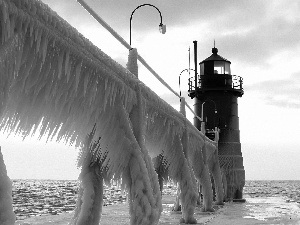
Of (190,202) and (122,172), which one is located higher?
(122,172)

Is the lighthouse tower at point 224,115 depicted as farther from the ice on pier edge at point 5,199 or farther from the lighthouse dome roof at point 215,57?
the ice on pier edge at point 5,199

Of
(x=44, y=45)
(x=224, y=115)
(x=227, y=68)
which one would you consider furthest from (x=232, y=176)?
(x=44, y=45)

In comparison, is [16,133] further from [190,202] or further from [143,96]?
[190,202]

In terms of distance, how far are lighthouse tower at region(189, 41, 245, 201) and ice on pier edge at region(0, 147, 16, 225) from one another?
25.9m

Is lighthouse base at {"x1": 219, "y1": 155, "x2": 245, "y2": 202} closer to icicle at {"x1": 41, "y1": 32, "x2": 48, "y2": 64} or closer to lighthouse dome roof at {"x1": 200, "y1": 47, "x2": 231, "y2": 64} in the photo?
lighthouse dome roof at {"x1": 200, "y1": 47, "x2": 231, "y2": 64}

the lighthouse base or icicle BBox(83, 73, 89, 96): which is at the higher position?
icicle BBox(83, 73, 89, 96)

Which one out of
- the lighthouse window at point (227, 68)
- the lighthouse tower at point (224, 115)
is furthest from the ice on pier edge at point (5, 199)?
the lighthouse window at point (227, 68)

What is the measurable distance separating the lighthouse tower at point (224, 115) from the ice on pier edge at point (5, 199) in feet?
85.1

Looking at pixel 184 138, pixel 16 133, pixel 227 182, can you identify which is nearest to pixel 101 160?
pixel 16 133

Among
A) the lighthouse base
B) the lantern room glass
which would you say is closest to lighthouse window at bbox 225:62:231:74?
the lantern room glass

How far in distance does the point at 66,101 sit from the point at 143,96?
2789 mm

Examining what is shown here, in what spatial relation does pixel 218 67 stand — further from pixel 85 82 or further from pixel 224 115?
pixel 85 82

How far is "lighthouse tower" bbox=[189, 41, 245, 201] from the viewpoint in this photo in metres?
30.1

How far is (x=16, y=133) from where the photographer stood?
19.2ft
